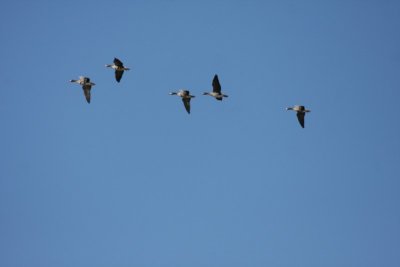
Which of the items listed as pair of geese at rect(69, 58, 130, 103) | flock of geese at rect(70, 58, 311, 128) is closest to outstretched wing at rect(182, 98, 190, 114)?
flock of geese at rect(70, 58, 311, 128)

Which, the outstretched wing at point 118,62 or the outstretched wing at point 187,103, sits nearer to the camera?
the outstretched wing at point 118,62

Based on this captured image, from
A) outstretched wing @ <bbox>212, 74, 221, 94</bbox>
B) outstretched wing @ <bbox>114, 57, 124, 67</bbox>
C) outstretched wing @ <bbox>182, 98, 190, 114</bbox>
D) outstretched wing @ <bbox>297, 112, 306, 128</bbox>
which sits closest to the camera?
outstretched wing @ <bbox>114, 57, 124, 67</bbox>

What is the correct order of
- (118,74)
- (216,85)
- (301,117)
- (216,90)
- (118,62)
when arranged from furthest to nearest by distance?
1. (301,117)
2. (216,90)
3. (216,85)
4. (118,74)
5. (118,62)

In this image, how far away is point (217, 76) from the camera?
7500 cm

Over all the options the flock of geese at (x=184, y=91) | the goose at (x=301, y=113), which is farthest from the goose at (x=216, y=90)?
the goose at (x=301, y=113)

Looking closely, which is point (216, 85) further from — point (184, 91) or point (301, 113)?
point (301, 113)

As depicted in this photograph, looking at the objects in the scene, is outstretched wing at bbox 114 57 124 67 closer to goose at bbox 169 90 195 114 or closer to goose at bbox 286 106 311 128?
goose at bbox 169 90 195 114

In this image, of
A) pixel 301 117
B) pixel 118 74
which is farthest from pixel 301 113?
pixel 118 74

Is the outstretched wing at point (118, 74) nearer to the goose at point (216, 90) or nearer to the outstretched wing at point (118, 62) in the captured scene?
the outstretched wing at point (118, 62)

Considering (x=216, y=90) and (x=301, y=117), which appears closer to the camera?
(x=216, y=90)

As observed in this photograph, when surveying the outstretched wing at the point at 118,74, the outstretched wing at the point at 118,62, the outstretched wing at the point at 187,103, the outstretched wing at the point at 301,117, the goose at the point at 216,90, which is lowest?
the outstretched wing at the point at 301,117

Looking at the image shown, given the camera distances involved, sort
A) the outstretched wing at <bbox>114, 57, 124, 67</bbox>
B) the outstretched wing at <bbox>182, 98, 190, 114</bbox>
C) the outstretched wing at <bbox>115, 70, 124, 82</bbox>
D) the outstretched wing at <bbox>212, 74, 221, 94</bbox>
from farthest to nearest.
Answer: the outstretched wing at <bbox>182, 98, 190, 114</bbox> → the outstretched wing at <bbox>212, 74, 221, 94</bbox> → the outstretched wing at <bbox>115, 70, 124, 82</bbox> → the outstretched wing at <bbox>114, 57, 124, 67</bbox>

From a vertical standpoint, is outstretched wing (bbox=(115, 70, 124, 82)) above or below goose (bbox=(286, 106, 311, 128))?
above

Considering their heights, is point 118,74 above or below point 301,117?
above
